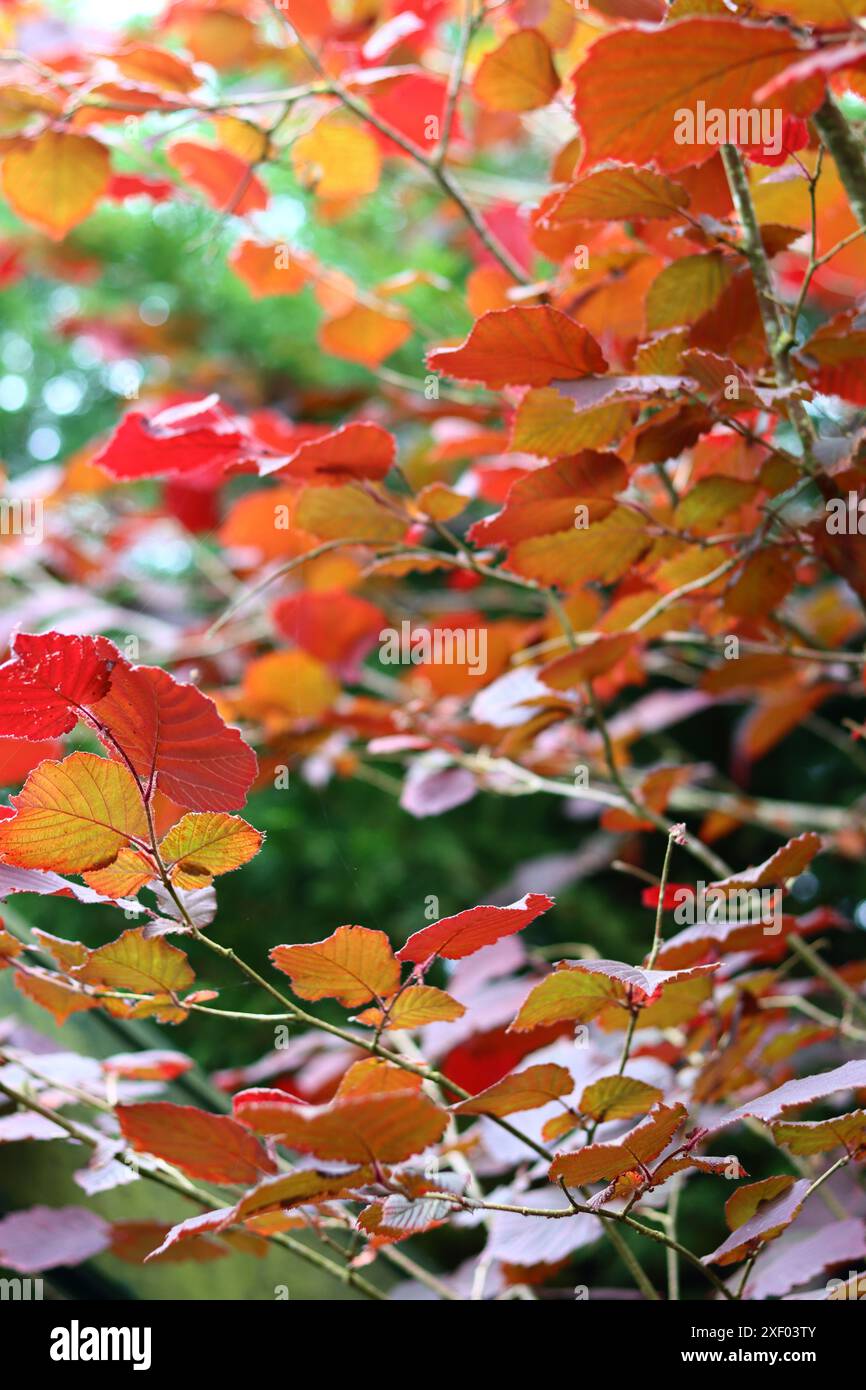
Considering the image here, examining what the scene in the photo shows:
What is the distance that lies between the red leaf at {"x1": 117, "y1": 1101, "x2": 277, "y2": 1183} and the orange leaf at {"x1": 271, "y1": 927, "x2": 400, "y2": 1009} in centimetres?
7

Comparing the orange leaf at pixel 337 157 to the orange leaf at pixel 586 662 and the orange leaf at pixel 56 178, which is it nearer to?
the orange leaf at pixel 56 178

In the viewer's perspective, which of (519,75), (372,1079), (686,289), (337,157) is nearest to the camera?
(372,1079)

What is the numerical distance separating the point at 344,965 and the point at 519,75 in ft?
1.98

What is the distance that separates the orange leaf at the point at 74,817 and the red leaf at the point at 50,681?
0.07 feet

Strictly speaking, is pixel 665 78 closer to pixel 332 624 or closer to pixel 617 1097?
pixel 617 1097

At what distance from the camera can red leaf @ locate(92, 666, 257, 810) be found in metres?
0.47

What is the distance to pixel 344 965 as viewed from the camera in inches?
18.9

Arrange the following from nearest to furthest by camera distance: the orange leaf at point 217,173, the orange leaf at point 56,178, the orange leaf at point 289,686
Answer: the orange leaf at point 56,178, the orange leaf at point 217,173, the orange leaf at point 289,686

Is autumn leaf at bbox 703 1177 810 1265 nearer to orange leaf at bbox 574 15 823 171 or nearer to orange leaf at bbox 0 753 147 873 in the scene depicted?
orange leaf at bbox 0 753 147 873

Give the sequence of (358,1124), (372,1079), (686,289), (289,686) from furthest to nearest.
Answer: (289,686), (686,289), (372,1079), (358,1124)

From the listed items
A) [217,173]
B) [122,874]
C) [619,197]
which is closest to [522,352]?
[619,197]

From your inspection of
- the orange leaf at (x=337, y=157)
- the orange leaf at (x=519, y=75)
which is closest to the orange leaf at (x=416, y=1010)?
the orange leaf at (x=519, y=75)

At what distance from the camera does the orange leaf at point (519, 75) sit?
0.73 meters

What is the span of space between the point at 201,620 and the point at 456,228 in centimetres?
69
